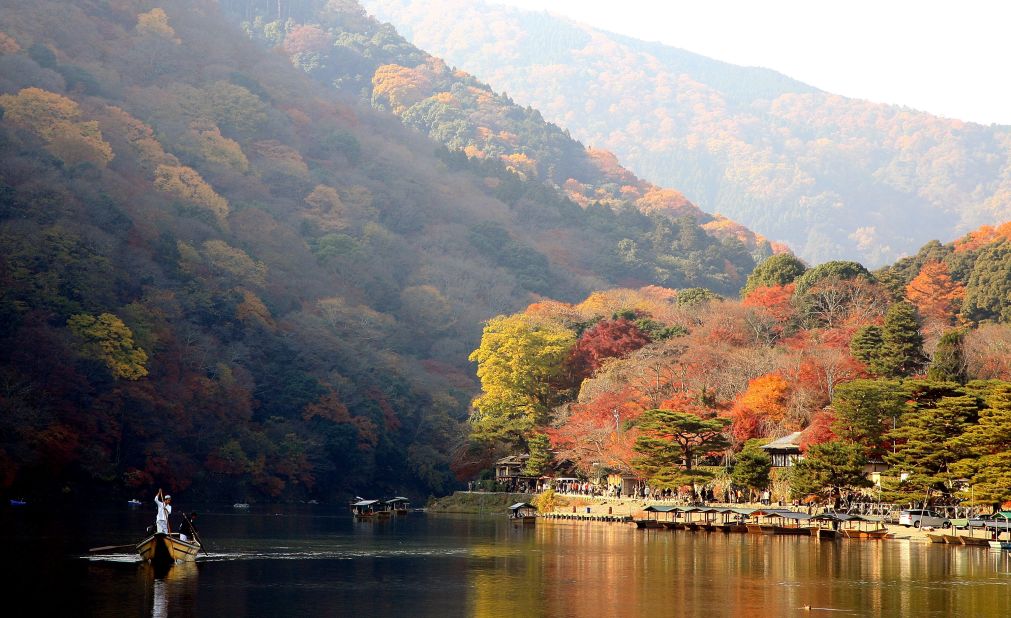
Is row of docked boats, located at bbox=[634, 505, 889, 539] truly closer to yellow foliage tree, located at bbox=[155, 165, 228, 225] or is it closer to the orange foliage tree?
the orange foliage tree

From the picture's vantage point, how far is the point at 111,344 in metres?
75.4

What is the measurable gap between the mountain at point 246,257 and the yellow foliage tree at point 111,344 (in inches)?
5.7

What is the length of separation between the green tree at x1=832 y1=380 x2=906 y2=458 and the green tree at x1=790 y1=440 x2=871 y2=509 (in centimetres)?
169

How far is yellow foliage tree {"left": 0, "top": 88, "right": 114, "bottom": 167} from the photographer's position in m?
110

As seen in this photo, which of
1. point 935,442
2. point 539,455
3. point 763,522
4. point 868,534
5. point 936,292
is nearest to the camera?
point 935,442

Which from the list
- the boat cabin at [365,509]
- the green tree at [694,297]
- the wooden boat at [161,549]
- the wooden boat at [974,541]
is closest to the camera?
A: the wooden boat at [161,549]

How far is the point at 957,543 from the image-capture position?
52438 millimetres

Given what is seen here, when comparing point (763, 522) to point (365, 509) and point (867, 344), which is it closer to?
point (867, 344)

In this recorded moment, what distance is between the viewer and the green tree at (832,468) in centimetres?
5578

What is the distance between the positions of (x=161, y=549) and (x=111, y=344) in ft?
125

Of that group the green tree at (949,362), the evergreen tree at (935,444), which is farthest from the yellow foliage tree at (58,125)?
the evergreen tree at (935,444)

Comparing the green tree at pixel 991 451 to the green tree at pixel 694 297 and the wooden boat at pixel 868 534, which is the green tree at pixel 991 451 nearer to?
the wooden boat at pixel 868 534

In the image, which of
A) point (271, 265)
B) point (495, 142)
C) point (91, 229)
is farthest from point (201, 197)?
point (495, 142)

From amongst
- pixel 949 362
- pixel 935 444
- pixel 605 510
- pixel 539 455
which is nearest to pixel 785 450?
pixel 949 362
